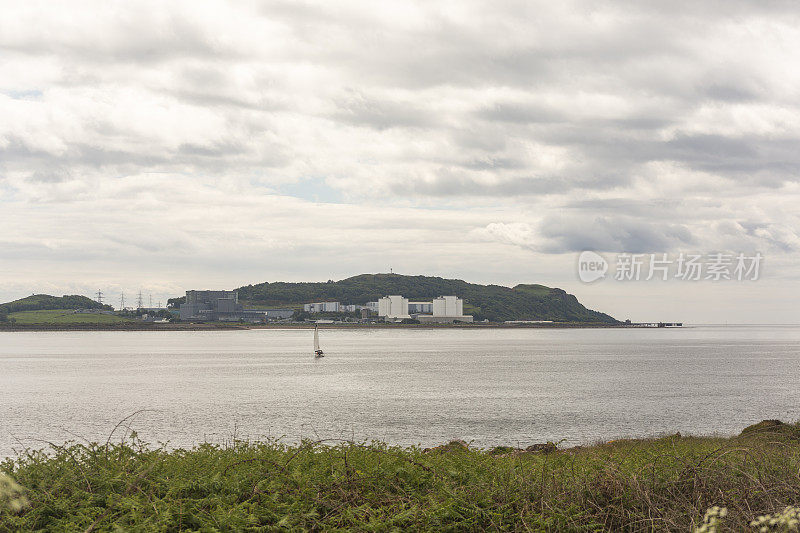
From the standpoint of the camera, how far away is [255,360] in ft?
513

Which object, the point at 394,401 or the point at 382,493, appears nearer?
the point at 382,493

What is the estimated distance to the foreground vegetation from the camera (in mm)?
10008

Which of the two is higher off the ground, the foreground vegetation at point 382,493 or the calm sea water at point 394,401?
the foreground vegetation at point 382,493

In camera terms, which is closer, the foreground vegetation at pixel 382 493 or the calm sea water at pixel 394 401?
the foreground vegetation at pixel 382 493

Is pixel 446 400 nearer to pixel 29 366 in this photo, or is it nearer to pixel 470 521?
pixel 470 521

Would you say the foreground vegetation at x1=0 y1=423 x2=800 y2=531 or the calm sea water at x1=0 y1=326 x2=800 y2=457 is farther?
the calm sea water at x1=0 y1=326 x2=800 y2=457

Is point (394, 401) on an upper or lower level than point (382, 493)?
lower

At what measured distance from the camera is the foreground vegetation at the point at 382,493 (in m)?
10.0

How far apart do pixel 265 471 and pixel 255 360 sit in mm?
148981

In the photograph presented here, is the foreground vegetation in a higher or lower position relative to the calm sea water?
higher

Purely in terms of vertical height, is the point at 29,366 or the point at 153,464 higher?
the point at 153,464

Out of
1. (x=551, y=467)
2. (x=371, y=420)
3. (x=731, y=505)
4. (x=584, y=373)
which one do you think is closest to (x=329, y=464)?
(x=551, y=467)

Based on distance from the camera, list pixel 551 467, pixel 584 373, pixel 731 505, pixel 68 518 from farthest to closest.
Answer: pixel 584 373
pixel 551 467
pixel 731 505
pixel 68 518

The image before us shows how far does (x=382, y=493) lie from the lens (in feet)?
36.7
